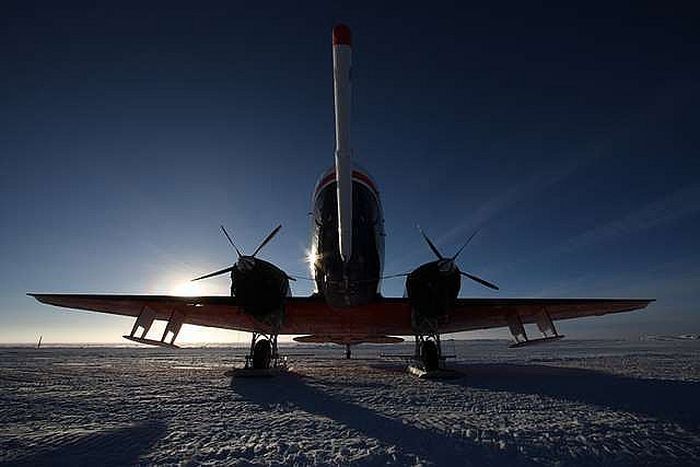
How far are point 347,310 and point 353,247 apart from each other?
358 centimetres

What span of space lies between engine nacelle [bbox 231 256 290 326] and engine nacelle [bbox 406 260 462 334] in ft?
13.1

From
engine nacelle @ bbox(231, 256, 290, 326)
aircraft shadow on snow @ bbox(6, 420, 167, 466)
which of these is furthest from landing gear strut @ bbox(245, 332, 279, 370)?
aircraft shadow on snow @ bbox(6, 420, 167, 466)

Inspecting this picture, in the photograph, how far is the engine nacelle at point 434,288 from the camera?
10422 millimetres

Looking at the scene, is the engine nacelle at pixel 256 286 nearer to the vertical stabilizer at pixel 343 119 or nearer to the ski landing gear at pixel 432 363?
the vertical stabilizer at pixel 343 119

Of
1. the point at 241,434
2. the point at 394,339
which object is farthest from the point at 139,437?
the point at 394,339

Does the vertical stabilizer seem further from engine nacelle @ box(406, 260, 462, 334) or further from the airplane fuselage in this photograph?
engine nacelle @ box(406, 260, 462, 334)

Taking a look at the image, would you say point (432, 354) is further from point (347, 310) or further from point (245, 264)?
point (245, 264)

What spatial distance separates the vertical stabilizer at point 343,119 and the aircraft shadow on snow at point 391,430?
143 inches

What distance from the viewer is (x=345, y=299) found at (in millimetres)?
11156

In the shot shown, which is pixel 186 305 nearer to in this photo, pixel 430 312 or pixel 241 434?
pixel 430 312

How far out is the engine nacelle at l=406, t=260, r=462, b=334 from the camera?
34.2 ft

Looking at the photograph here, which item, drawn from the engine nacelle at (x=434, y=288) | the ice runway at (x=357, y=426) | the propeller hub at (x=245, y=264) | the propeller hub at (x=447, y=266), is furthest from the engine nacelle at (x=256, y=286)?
the propeller hub at (x=447, y=266)

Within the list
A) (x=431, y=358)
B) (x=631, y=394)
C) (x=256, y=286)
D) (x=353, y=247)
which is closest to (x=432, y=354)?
(x=431, y=358)

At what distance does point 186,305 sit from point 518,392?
1154 cm
